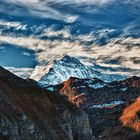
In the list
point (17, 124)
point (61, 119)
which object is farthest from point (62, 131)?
point (17, 124)

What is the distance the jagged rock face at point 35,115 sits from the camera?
5054 inches

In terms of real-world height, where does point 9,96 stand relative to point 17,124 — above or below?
above

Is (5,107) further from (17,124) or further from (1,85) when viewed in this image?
(1,85)

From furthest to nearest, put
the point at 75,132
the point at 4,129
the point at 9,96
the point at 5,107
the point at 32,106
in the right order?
the point at 75,132, the point at 32,106, the point at 9,96, the point at 5,107, the point at 4,129

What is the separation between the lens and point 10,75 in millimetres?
164375

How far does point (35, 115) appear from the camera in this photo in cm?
14800

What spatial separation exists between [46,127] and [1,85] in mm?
17232

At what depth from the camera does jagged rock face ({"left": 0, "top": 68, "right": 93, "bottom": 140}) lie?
128375 mm

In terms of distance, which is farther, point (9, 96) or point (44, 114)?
point (44, 114)

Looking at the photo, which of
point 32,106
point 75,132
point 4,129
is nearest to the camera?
point 4,129

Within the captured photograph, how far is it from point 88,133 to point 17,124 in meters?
59.7

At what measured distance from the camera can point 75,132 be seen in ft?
590

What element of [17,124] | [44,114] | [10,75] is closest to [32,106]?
[44,114]

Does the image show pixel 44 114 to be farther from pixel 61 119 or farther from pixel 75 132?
pixel 75 132
